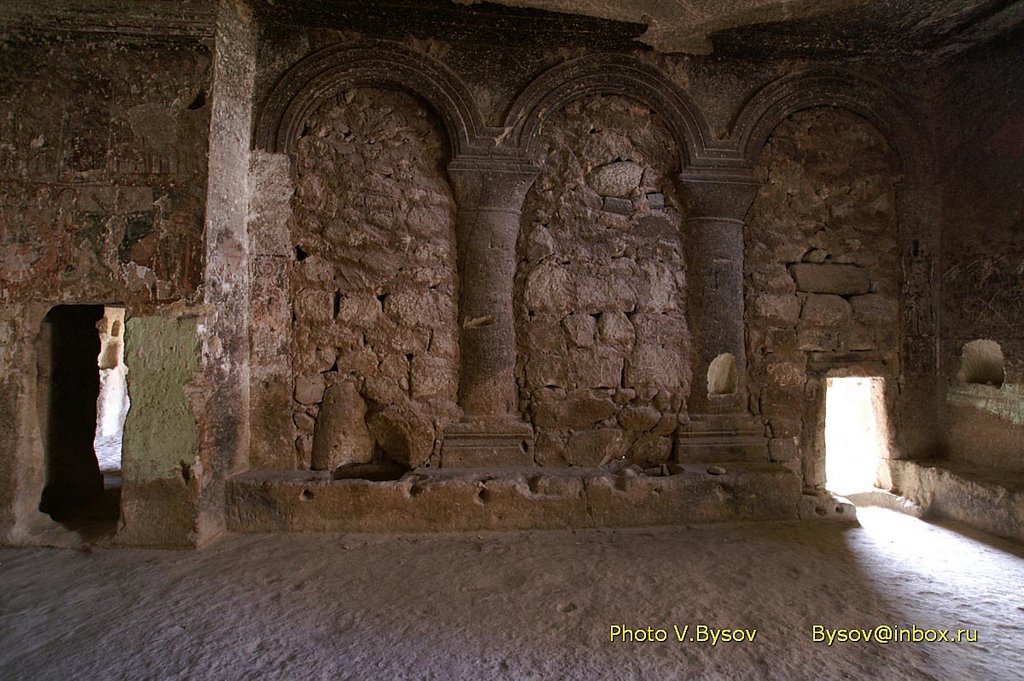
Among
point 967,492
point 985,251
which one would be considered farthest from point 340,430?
point 985,251

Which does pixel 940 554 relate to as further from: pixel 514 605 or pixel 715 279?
pixel 514 605

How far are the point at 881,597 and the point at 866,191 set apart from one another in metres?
3.02

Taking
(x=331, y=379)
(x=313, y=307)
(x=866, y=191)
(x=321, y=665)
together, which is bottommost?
(x=321, y=665)

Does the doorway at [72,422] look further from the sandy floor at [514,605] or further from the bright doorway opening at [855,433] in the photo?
the bright doorway opening at [855,433]

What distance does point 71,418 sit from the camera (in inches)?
151

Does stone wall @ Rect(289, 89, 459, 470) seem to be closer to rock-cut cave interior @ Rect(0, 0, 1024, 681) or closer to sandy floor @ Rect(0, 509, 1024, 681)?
rock-cut cave interior @ Rect(0, 0, 1024, 681)

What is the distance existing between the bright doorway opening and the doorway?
17.6 feet

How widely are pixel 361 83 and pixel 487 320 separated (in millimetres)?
1903

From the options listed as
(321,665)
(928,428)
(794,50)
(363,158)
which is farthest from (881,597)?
(363,158)

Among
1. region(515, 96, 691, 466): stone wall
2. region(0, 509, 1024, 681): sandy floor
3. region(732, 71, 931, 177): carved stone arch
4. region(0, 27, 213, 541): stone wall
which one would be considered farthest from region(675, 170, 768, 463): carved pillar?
region(0, 27, 213, 541): stone wall

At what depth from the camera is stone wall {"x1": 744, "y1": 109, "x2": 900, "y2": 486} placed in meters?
4.24

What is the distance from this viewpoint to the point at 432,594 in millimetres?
2764

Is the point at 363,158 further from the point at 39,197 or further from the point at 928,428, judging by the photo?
the point at 928,428

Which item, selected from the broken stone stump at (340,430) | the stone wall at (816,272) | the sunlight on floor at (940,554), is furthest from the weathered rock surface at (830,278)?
the broken stone stump at (340,430)
